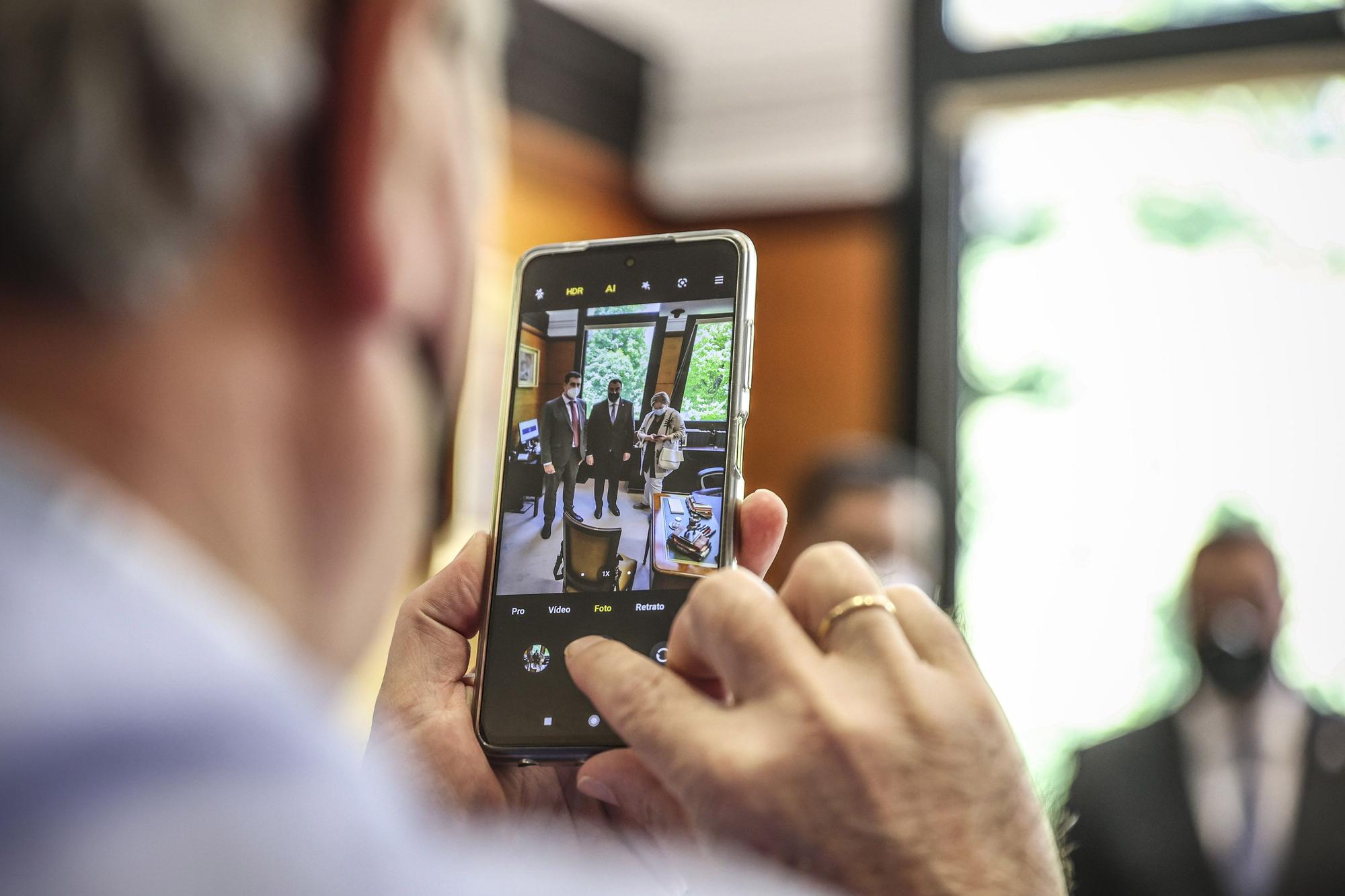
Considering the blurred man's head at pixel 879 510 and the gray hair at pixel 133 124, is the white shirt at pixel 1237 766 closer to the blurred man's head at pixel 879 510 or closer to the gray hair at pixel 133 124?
the blurred man's head at pixel 879 510

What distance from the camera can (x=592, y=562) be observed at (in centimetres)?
71

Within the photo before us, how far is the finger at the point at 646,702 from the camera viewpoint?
1.71 ft

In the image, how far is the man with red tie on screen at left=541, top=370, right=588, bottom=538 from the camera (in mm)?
726

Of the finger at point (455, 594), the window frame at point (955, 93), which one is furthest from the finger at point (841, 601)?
the window frame at point (955, 93)

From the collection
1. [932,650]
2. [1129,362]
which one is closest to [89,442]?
[932,650]

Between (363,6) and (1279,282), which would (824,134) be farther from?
(363,6)

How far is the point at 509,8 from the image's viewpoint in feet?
11.1

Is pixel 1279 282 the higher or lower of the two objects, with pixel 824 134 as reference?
lower

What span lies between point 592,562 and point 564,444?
7 cm

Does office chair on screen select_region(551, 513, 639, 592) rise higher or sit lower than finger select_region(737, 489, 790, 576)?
lower

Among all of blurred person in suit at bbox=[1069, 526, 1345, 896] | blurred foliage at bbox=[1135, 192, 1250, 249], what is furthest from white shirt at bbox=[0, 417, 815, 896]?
blurred foliage at bbox=[1135, 192, 1250, 249]

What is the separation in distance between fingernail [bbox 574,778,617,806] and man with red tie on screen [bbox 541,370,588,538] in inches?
6.0

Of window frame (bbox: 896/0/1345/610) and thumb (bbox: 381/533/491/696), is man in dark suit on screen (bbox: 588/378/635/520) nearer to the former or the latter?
thumb (bbox: 381/533/491/696)

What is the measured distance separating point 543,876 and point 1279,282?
282 centimetres
